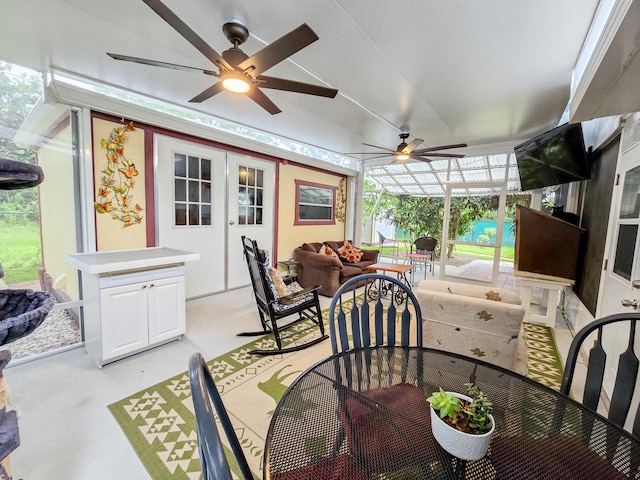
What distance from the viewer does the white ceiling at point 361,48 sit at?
1794mm

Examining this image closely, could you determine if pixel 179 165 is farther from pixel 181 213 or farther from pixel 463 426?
pixel 463 426

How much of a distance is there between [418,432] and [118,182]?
3.52 metres

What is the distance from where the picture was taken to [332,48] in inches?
87.7

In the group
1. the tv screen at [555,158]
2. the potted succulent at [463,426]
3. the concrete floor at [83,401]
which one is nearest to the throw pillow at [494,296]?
the concrete floor at [83,401]

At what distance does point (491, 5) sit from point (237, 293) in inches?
163

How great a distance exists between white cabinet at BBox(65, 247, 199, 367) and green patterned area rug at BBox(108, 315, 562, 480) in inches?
21.6

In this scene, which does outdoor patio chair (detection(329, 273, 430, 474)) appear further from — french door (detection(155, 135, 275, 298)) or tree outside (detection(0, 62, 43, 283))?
french door (detection(155, 135, 275, 298))

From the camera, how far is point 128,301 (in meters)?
2.25

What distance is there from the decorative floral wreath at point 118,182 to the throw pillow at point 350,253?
3.33m

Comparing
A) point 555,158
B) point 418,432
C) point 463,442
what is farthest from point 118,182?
point 555,158

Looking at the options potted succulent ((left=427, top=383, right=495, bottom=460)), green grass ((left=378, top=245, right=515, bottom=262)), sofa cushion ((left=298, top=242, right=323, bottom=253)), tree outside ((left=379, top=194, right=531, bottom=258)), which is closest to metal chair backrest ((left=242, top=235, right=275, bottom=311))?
potted succulent ((left=427, top=383, right=495, bottom=460))

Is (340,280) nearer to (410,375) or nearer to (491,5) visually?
(410,375)

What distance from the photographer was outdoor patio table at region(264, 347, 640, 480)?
29.7 inches

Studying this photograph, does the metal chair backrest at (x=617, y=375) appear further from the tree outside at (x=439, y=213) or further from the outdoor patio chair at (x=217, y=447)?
the tree outside at (x=439, y=213)
